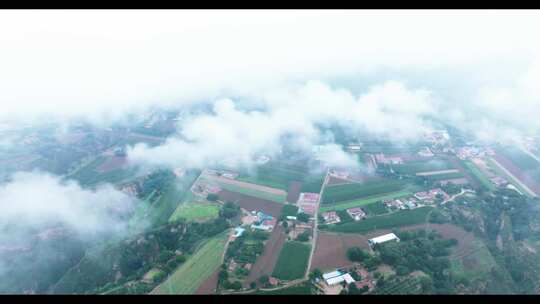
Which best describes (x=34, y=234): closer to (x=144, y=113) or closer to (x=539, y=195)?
(x=144, y=113)

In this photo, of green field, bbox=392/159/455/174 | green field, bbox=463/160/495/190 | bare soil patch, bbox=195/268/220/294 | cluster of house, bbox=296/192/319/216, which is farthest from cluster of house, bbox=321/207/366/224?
green field, bbox=463/160/495/190

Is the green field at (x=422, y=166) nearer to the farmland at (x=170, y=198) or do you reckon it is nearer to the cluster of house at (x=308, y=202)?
the cluster of house at (x=308, y=202)

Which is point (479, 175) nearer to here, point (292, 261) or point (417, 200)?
point (417, 200)

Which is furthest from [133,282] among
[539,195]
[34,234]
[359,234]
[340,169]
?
[539,195]

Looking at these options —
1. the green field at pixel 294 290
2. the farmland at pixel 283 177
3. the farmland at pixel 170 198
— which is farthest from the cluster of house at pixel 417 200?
the farmland at pixel 170 198

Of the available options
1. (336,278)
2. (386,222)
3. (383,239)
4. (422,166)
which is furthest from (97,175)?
(422,166)

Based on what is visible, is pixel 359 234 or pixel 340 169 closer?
pixel 359 234

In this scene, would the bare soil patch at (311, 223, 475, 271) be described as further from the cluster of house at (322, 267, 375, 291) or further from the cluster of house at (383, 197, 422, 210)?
the cluster of house at (383, 197, 422, 210)
